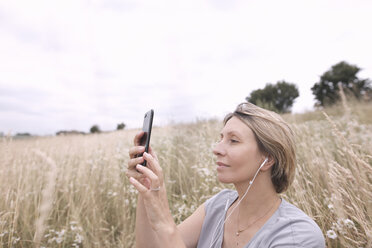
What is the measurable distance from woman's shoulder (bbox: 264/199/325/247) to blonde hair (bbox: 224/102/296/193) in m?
0.29

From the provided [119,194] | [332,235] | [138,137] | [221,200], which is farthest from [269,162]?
[119,194]

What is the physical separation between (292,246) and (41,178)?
14.0 ft

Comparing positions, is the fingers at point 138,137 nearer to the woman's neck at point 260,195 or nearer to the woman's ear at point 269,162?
the woman's neck at point 260,195

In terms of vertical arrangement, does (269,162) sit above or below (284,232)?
above

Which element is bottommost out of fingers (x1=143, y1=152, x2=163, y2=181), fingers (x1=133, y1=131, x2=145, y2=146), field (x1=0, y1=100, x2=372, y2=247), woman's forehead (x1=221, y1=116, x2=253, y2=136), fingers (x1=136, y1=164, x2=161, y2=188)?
field (x1=0, y1=100, x2=372, y2=247)

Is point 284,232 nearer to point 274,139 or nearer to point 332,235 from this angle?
point 274,139

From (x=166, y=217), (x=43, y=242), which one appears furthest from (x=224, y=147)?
(x=43, y=242)

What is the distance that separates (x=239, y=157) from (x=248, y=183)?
213 mm

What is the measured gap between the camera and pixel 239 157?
1561 millimetres

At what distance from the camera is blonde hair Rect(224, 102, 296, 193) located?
1.59 metres

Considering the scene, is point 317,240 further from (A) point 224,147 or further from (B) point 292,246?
(A) point 224,147

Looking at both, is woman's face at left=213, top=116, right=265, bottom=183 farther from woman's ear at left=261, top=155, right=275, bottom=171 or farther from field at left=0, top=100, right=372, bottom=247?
field at left=0, top=100, right=372, bottom=247

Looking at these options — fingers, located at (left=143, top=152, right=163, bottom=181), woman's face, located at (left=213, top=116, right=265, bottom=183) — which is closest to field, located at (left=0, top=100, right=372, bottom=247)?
woman's face, located at (left=213, top=116, right=265, bottom=183)

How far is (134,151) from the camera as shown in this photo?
155 cm
